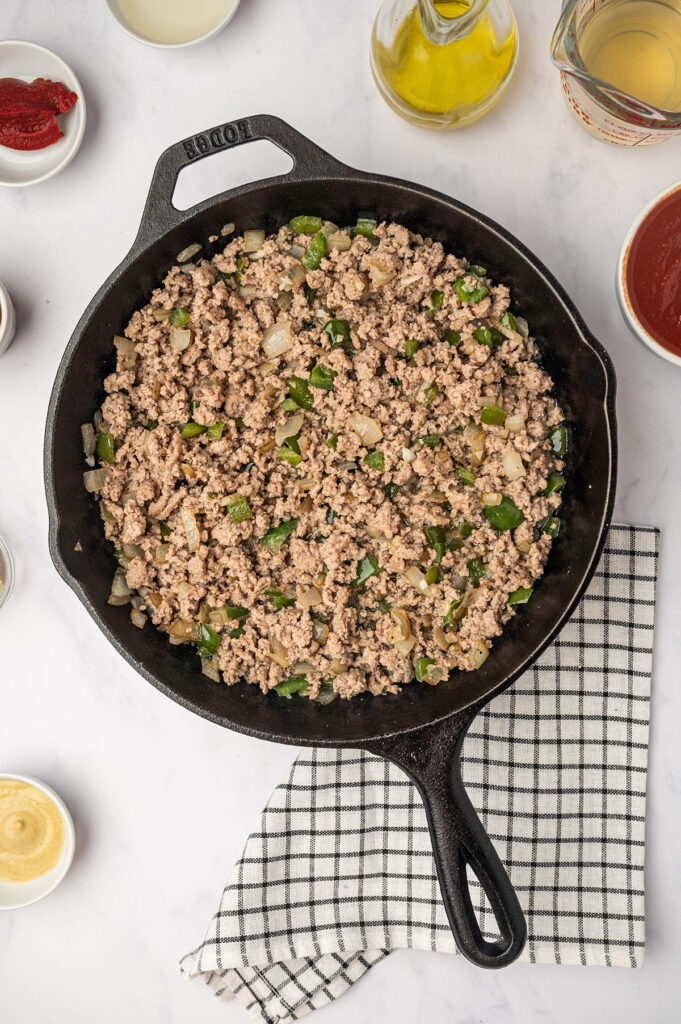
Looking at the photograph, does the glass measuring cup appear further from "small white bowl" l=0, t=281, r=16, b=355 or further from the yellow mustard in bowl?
the yellow mustard in bowl

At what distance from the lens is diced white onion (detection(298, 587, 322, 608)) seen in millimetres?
2086

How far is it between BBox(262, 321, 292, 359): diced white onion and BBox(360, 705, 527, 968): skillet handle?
3.22 feet

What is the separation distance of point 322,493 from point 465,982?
1532 millimetres

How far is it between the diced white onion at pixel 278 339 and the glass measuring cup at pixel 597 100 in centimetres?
86

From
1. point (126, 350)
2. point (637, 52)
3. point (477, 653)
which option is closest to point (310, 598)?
point (477, 653)

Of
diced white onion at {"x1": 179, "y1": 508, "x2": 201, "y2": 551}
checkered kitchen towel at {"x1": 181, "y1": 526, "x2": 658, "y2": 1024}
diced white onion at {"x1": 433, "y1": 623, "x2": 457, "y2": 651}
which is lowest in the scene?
checkered kitchen towel at {"x1": 181, "y1": 526, "x2": 658, "y2": 1024}

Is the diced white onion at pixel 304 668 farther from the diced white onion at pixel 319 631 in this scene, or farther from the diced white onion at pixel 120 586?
the diced white onion at pixel 120 586

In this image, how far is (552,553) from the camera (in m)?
2.19

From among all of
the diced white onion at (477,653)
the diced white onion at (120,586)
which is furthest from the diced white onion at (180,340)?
the diced white onion at (477,653)

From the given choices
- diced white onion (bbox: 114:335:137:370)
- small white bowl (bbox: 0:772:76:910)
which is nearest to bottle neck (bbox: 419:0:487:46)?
diced white onion (bbox: 114:335:137:370)

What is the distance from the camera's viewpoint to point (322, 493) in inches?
82.0

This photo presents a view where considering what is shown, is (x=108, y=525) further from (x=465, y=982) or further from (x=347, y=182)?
(x=465, y=982)

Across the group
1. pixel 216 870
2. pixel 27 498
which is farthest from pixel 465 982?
pixel 27 498

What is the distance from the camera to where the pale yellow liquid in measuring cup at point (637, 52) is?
2145 mm
